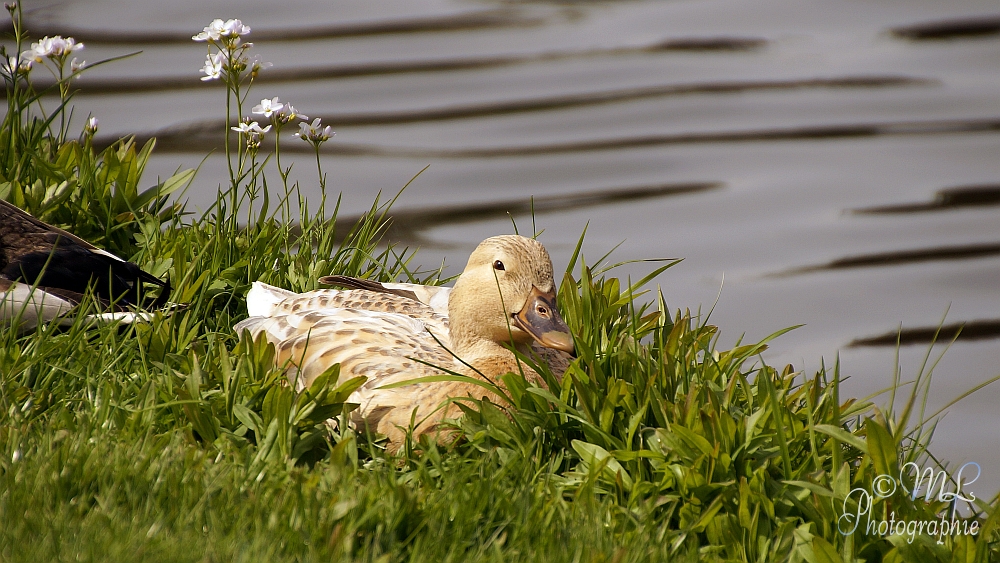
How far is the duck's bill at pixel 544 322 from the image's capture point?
11.8ft

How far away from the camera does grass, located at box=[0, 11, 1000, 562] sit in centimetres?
281

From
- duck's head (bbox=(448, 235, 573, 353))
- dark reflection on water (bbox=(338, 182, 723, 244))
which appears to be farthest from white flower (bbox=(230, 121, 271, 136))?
dark reflection on water (bbox=(338, 182, 723, 244))

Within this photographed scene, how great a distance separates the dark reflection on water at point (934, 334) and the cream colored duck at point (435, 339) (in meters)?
3.25

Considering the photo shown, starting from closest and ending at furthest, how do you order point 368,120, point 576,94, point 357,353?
1. point 357,353
2. point 368,120
3. point 576,94

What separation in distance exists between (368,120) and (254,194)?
221 inches

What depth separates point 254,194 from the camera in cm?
470

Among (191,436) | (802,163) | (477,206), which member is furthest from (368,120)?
(191,436)

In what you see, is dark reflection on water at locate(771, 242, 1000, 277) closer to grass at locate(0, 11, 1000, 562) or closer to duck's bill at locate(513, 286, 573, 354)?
grass at locate(0, 11, 1000, 562)

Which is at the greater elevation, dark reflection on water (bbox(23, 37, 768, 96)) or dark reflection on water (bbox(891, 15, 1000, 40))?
dark reflection on water (bbox(891, 15, 1000, 40))

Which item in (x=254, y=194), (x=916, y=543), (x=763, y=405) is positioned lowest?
(x=916, y=543)

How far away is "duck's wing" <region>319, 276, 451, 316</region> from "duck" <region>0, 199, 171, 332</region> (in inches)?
28.5

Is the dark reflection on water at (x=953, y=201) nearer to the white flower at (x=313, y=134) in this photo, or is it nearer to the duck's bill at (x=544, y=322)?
the white flower at (x=313, y=134)

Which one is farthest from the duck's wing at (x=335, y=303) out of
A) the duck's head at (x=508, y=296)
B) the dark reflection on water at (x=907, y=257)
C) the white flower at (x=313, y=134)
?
the dark reflection on water at (x=907, y=257)

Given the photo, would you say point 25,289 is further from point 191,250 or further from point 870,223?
point 870,223
